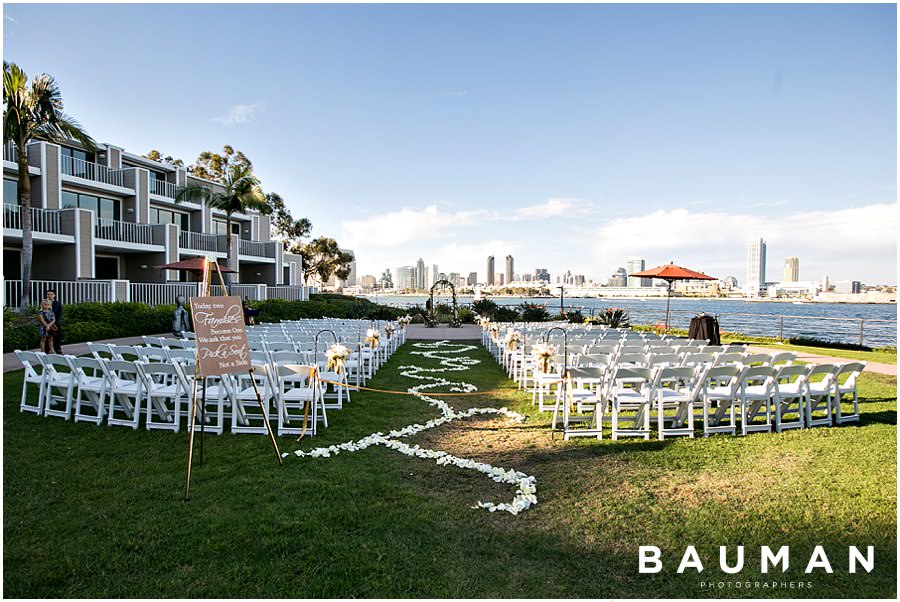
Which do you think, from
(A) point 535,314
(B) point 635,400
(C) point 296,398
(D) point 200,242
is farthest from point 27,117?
(A) point 535,314

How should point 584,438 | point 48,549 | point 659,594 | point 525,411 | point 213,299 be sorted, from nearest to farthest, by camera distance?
point 659,594 → point 48,549 → point 213,299 → point 584,438 → point 525,411

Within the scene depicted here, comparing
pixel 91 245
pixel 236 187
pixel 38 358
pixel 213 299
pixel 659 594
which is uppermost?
pixel 236 187

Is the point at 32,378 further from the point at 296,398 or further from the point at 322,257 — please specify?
the point at 322,257

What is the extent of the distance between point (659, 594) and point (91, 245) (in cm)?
2605

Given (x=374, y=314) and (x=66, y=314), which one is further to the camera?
(x=374, y=314)

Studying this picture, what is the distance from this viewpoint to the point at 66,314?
16.2 m

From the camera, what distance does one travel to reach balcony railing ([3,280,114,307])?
19.0 m

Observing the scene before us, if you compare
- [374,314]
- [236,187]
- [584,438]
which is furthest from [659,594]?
[236,187]

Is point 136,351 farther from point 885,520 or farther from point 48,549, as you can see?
point 885,520

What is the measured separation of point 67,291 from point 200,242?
37.2 feet

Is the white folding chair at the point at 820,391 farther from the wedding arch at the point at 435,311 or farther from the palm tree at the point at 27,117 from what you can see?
the palm tree at the point at 27,117

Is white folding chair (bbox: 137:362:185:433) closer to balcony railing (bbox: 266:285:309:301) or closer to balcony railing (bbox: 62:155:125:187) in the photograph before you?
balcony railing (bbox: 62:155:125:187)

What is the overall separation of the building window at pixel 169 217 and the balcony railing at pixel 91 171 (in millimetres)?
3239

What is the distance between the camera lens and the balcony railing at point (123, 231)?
23.9 meters
